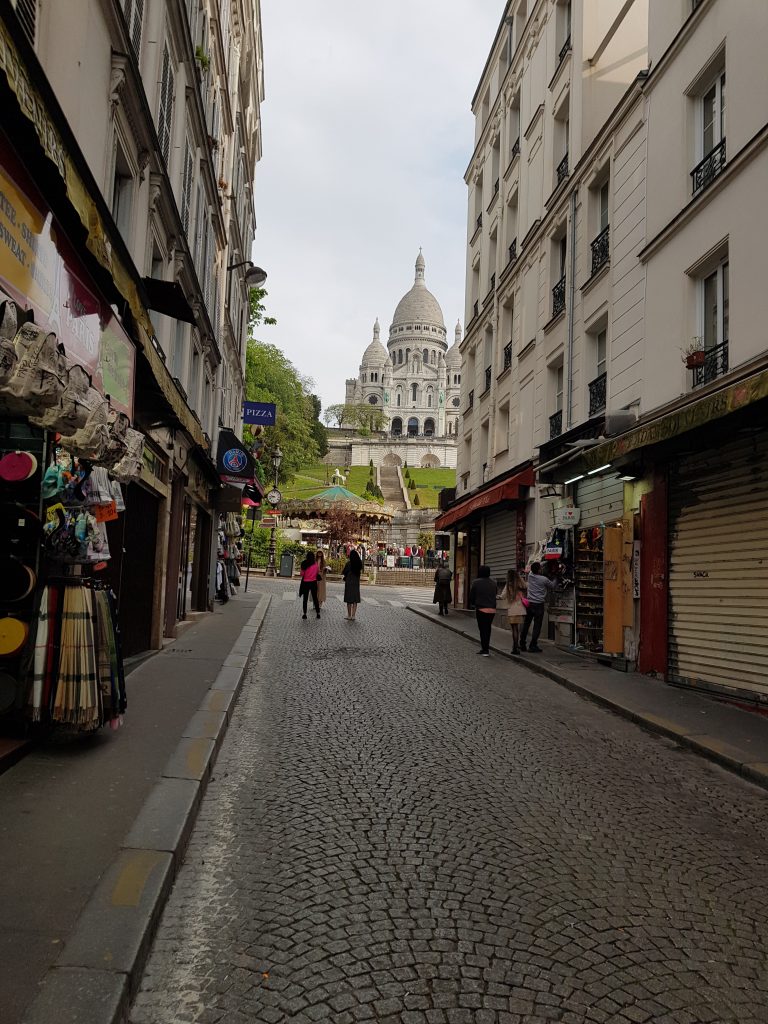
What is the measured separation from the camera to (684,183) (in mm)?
10820

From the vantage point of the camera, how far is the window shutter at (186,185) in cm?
1310

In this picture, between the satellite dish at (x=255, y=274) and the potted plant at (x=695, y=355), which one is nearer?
the potted plant at (x=695, y=355)

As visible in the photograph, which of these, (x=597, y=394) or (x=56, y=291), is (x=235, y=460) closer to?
(x=597, y=394)

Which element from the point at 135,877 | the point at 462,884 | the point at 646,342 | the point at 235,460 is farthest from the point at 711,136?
the point at 235,460

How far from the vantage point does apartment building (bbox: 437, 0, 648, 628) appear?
42.3 feet

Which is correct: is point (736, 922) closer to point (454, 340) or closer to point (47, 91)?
point (47, 91)

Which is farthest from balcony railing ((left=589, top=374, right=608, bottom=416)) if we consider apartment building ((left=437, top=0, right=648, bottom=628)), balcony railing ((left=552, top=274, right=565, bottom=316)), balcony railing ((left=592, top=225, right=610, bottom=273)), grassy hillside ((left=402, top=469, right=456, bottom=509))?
grassy hillside ((left=402, top=469, right=456, bottom=509))

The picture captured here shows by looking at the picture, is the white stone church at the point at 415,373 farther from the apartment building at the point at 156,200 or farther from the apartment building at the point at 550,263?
the apartment building at the point at 156,200

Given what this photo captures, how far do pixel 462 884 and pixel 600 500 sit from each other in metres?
10.4

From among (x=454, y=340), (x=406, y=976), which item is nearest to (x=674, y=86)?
(x=406, y=976)

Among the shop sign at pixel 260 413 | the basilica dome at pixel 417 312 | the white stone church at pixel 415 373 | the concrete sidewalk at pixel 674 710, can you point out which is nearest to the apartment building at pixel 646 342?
the concrete sidewalk at pixel 674 710

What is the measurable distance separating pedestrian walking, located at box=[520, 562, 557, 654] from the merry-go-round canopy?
2316 cm

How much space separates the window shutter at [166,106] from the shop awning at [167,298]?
2.89 m

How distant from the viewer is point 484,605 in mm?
13453
